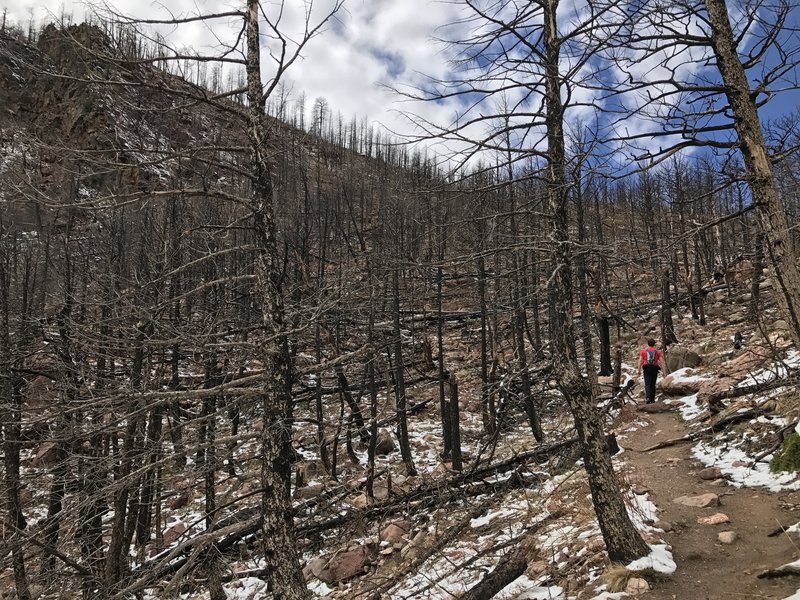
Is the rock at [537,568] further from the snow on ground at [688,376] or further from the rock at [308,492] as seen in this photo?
the snow on ground at [688,376]

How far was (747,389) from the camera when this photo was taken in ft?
27.7

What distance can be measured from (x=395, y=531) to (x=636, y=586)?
6.40m

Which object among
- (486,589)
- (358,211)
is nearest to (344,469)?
(486,589)

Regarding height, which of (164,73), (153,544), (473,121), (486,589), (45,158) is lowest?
(153,544)

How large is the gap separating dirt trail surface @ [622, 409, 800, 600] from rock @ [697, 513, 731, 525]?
0.21 feet

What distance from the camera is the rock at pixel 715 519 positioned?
19.3ft

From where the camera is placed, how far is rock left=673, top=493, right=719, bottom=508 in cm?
641

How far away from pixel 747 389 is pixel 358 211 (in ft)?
113

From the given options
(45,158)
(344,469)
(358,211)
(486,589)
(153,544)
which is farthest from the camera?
(358,211)

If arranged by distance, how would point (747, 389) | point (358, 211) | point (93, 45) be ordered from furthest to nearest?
point (358, 211), point (747, 389), point (93, 45)

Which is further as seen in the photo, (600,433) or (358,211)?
(358,211)

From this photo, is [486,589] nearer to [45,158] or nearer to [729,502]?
[729,502]

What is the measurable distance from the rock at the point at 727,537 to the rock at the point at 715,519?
1.34ft

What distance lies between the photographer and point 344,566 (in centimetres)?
935
